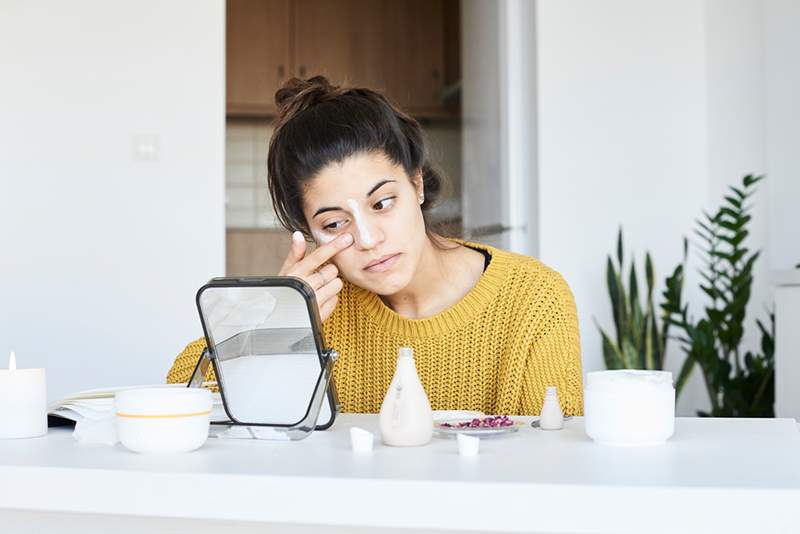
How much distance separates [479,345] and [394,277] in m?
0.24

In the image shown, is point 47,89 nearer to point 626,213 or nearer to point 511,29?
point 511,29

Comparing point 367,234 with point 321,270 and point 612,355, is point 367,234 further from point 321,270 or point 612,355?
point 612,355

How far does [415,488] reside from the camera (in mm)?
812

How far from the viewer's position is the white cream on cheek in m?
1.53

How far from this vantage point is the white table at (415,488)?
0.77 meters

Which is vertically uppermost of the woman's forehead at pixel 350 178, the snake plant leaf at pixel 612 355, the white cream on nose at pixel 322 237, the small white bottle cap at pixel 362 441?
the woman's forehead at pixel 350 178

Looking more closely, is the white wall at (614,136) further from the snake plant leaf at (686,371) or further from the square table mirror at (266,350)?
the square table mirror at (266,350)

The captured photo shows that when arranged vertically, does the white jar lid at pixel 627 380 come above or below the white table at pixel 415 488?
above

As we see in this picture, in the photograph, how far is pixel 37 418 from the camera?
116 centimetres

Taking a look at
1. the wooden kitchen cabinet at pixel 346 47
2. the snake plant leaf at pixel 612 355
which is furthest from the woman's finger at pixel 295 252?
the wooden kitchen cabinet at pixel 346 47

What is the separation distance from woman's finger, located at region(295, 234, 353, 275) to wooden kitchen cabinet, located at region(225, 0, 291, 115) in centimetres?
408

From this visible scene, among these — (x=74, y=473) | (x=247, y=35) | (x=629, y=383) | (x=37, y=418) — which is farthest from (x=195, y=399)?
(x=247, y=35)

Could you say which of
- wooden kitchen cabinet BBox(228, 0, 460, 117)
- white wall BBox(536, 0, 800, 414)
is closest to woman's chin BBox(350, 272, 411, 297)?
white wall BBox(536, 0, 800, 414)

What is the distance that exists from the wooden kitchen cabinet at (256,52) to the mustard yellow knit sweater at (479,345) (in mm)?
3868
